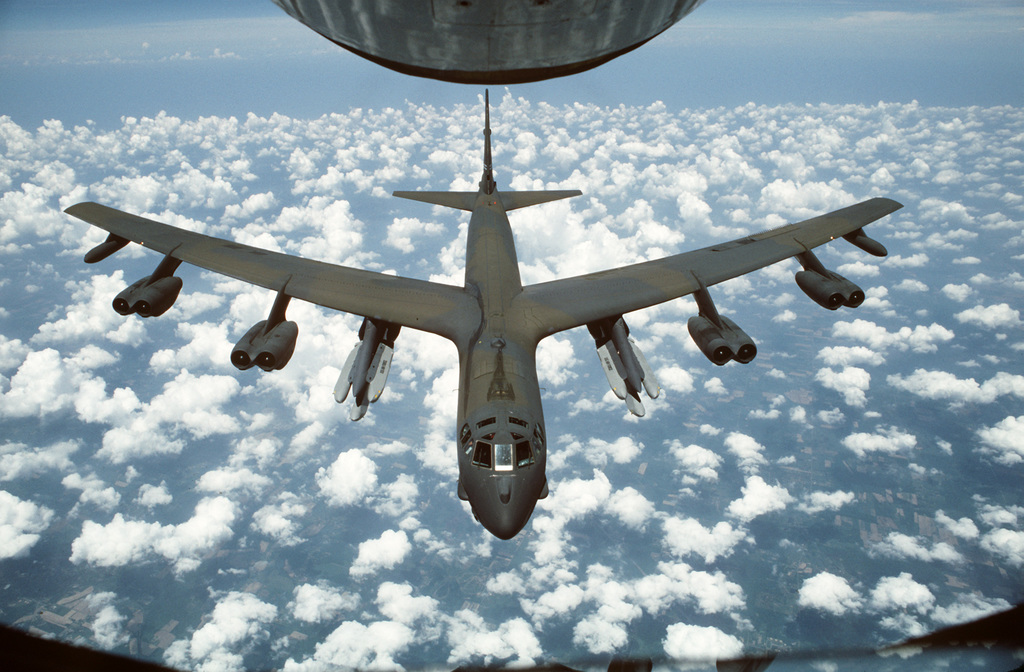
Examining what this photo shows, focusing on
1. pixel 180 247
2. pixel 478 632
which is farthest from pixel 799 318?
pixel 180 247

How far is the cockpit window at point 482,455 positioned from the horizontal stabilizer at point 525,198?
1530cm

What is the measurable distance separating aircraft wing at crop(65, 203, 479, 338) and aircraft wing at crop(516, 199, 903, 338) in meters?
2.61

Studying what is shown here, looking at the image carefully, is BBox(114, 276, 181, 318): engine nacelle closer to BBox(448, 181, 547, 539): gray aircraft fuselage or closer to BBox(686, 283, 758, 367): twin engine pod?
BBox(448, 181, 547, 539): gray aircraft fuselage

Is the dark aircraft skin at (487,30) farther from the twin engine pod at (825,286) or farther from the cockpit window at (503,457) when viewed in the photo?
the twin engine pod at (825,286)

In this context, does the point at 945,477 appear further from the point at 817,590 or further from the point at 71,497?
the point at 71,497

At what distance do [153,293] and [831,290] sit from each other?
23.7 m

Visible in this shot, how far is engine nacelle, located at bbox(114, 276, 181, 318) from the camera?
16430mm

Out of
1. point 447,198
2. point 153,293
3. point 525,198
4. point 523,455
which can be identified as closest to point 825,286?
point 523,455

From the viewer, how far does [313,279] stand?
683 inches

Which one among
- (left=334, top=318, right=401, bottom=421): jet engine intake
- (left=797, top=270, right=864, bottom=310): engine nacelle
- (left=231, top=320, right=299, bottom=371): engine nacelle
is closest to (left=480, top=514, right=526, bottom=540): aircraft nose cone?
(left=334, top=318, right=401, bottom=421): jet engine intake

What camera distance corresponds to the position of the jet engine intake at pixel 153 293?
16.5 meters

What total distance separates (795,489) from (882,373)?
52522 millimetres

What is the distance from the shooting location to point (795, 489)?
297 ft

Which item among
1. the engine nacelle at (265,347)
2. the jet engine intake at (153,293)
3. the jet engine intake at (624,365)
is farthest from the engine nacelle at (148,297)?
the jet engine intake at (624,365)
